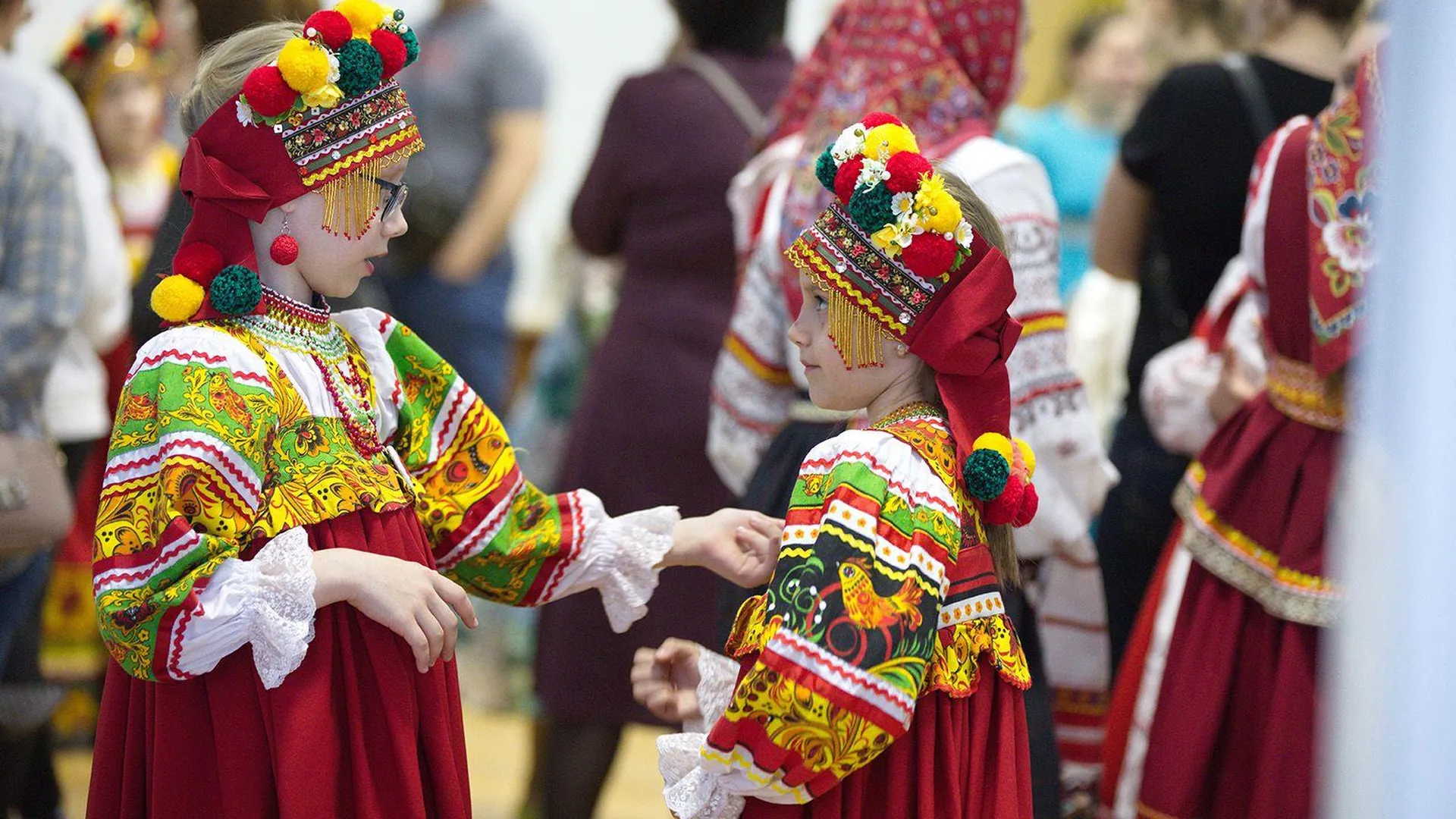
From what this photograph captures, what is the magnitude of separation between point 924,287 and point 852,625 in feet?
1.32

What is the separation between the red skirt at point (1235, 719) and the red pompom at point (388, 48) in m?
1.45

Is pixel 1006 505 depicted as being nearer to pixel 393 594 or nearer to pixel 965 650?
pixel 965 650

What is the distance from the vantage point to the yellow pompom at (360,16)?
1854 mm

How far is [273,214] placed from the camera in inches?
73.4

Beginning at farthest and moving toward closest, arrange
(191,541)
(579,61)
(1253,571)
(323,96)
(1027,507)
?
(579,61) < (1253,571) < (1027,507) < (323,96) < (191,541)

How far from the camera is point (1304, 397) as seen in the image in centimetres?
248

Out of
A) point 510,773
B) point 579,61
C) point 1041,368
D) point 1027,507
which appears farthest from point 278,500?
point 579,61

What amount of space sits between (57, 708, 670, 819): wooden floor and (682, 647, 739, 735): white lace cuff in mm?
1797

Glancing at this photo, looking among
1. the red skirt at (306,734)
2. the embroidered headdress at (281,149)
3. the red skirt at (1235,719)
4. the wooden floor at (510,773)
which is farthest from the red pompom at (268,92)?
the wooden floor at (510,773)

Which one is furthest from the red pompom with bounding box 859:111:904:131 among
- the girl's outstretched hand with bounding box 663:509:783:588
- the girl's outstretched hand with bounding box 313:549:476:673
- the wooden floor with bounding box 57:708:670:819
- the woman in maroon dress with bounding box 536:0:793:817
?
the wooden floor with bounding box 57:708:670:819

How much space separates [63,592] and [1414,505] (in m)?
4.05

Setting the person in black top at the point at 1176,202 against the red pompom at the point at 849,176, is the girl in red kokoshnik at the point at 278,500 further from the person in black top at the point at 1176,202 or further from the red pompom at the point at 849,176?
the person in black top at the point at 1176,202

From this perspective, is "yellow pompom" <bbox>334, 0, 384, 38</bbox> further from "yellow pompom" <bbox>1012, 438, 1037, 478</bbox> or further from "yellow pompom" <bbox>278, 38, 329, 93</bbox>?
"yellow pompom" <bbox>1012, 438, 1037, 478</bbox>

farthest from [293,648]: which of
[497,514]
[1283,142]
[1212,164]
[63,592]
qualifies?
[63,592]
